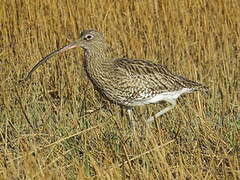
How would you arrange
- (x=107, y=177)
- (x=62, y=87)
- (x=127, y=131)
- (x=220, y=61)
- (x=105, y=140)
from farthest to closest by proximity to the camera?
(x=220, y=61) < (x=62, y=87) < (x=127, y=131) < (x=105, y=140) < (x=107, y=177)

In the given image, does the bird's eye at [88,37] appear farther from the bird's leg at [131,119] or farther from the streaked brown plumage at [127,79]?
the bird's leg at [131,119]

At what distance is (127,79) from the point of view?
17.2 ft

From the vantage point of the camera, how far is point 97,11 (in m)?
7.07

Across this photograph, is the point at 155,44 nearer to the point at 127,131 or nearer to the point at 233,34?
the point at 233,34

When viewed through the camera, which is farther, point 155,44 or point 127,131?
point 155,44

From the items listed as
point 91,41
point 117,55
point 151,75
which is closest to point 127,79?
point 151,75

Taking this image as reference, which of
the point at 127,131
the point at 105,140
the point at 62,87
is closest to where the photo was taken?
the point at 105,140

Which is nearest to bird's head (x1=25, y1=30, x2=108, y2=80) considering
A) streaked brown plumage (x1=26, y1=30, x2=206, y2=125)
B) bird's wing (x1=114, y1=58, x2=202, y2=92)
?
streaked brown plumage (x1=26, y1=30, x2=206, y2=125)

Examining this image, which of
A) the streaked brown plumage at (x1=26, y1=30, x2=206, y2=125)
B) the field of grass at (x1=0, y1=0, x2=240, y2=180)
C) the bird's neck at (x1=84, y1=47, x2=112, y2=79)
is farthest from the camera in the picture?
the bird's neck at (x1=84, y1=47, x2=112, y2=79)

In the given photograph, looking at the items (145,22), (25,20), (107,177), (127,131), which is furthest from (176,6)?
(107,177)

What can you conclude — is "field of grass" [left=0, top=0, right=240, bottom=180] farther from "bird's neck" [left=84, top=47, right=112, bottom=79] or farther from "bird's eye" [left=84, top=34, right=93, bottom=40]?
"bird's eye" [left=84, top=34, right=93, bottom=40]

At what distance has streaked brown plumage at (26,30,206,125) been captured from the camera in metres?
5.20

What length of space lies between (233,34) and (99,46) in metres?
2.14

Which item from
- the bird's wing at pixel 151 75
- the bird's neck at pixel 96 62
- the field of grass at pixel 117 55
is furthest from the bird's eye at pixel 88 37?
the field of grass at pixel 117 55
